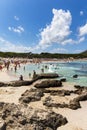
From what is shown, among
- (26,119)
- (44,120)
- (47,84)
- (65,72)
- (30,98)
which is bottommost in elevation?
(65,72)

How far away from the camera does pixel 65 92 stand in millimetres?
18406

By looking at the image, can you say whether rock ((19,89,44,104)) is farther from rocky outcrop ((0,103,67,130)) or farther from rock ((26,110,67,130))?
rock ((26,110,67,130))

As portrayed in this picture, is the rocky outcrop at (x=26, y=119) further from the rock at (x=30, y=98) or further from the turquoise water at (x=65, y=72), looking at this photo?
the turquoise water at (x=65, y=72)

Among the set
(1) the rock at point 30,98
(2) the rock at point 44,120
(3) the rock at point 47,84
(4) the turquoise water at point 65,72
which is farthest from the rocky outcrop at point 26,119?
(4) the turquoise water at point 65,72

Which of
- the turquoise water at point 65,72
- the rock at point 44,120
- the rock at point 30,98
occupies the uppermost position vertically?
the rock at point 44,120

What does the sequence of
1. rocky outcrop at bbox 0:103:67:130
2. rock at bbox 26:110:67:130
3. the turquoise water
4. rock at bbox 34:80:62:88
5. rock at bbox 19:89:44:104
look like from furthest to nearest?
the turquoise water < rock at bbox 34:80:62:88 < rock at bbox 19:89:44:104 < rock at bbox 26:110:67:130 < rocky outcrop at bbox 0:103:67:130

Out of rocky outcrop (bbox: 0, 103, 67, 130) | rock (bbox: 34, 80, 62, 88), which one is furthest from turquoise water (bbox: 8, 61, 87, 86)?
rocky outcrop (bbox: 0, 103, 67, 130)

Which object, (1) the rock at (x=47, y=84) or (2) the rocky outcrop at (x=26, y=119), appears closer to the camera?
(2) the rocky outcrop at (x=26, y=119)

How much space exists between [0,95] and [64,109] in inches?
234

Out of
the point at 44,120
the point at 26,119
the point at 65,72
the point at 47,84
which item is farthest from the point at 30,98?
the point at 65,72

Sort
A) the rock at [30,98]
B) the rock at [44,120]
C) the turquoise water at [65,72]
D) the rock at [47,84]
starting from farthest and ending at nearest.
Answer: the turquoise water at [65,72], the rock at [47,84], the rock at [30,98], the rock at [44,120]

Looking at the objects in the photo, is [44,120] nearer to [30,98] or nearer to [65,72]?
[30,98]

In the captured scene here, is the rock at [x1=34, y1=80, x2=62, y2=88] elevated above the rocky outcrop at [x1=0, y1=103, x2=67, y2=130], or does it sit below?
below

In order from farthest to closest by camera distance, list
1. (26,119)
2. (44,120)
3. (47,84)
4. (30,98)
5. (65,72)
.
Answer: (65,72) → (47,84) → (30,98) → (44,120) → (26,119)
